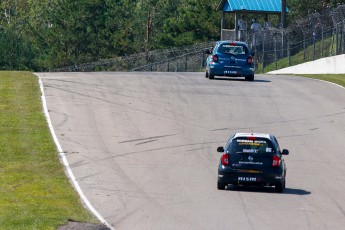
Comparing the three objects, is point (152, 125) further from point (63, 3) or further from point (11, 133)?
point (63, 3)

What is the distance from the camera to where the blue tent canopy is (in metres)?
64.0

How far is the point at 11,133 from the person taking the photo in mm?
28172

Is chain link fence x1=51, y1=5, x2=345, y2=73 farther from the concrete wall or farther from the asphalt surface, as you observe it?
the asphalt surface

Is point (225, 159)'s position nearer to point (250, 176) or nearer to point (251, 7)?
point (250, 176)

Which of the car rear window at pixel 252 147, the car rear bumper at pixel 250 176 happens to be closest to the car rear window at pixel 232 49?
the car rear window at pixel 252 147

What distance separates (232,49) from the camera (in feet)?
131

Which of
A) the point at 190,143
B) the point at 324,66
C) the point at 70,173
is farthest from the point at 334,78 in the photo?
the point at 70,173

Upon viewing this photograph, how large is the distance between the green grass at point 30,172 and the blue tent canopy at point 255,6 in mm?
30024

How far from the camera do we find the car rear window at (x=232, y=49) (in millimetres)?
39719

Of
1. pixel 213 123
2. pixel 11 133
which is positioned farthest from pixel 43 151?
pixel 213 123

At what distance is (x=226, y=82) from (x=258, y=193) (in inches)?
699

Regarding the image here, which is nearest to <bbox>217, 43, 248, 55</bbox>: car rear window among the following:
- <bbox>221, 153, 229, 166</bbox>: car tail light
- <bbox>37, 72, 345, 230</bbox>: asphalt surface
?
<bbox>37, 72, 345, 230</bbox>: asphalt surface

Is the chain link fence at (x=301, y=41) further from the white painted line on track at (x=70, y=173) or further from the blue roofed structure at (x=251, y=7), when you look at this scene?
the white painted line on track at (x=70, y=173)

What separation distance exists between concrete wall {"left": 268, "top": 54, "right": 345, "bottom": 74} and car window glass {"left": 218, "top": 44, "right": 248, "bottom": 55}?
1013 cm
